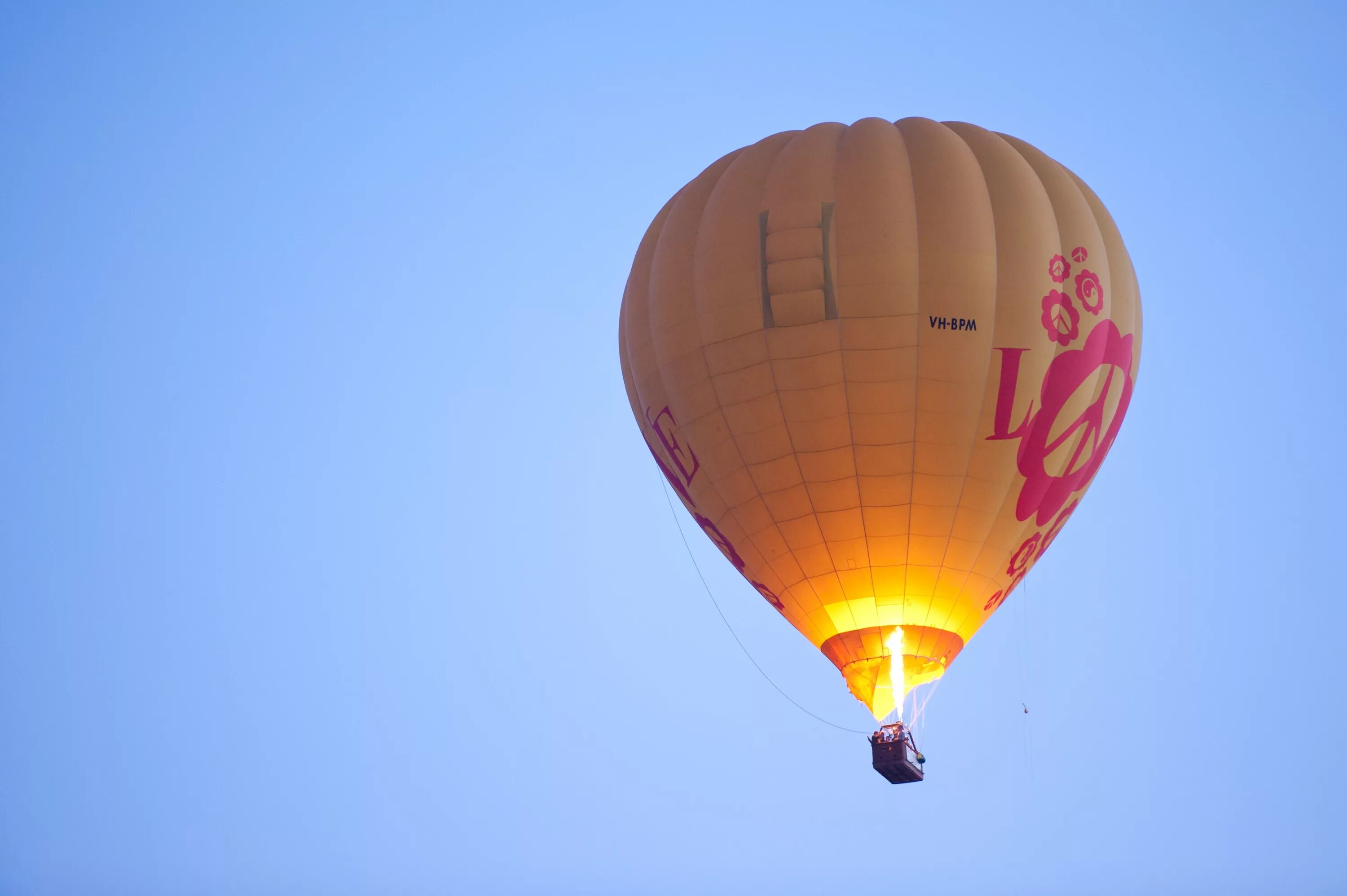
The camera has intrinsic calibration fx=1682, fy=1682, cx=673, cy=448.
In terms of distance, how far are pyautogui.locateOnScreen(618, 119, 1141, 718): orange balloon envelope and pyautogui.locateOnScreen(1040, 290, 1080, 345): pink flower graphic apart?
20 millimetres

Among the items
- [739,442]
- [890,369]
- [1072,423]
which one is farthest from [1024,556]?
[739,442]

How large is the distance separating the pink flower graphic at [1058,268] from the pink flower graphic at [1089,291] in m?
0.13

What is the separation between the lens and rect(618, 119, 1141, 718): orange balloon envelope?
1524 cm

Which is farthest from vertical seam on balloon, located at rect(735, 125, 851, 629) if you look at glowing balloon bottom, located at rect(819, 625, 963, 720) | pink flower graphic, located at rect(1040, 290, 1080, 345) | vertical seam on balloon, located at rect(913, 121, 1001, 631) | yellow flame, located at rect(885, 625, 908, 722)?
pink flower graphic, located at rect(1040, 290, 1080, 345)

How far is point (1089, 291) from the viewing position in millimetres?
15656

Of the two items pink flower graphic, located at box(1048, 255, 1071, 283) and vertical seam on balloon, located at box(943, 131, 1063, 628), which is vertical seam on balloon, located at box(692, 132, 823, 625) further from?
pink flower graphic, located at box(1048, 255, 1071, 283)

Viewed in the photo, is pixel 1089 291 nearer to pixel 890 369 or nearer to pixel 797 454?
pixel 890 369

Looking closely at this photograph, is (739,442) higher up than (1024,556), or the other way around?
(739,442)

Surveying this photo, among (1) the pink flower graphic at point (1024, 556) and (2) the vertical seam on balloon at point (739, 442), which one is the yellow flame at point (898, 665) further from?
(1) the pink flower graphic at point (1024, 556)

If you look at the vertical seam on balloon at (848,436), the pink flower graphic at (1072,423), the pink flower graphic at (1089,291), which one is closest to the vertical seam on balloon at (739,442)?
the vertical seam on balloon at (848,436)

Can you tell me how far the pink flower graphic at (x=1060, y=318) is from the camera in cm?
1536

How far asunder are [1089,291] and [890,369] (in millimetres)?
2101

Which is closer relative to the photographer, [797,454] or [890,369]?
[890,369]

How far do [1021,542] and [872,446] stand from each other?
1.95 metres
